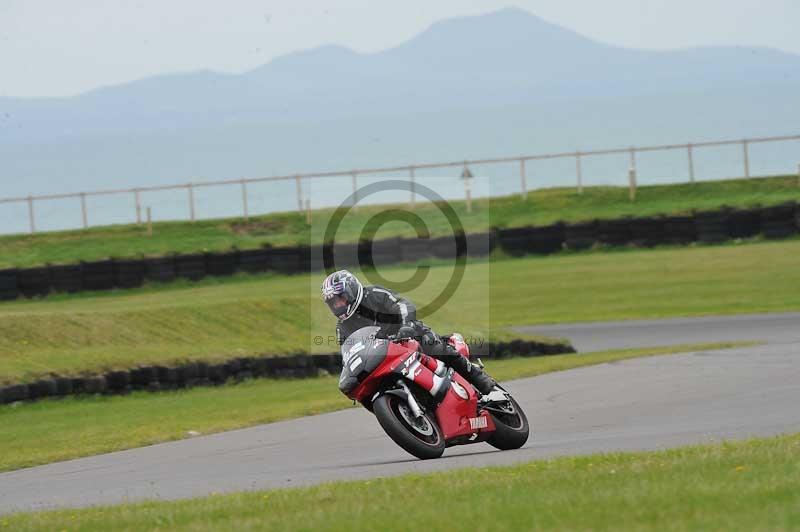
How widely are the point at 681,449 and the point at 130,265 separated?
2874 centimetres

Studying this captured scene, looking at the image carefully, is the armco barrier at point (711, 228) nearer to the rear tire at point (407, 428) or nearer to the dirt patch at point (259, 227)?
the dirt patch at point (259, 227)

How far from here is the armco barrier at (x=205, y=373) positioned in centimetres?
1744

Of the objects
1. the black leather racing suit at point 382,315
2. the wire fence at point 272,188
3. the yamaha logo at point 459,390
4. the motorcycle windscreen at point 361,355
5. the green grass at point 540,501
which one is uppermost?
the wire fence at point 272,188

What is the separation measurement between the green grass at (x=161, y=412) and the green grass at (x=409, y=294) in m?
0.79

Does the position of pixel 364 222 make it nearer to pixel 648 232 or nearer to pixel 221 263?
pixel 221 263

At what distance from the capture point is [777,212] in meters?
36.0

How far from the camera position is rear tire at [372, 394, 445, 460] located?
9.89 meters

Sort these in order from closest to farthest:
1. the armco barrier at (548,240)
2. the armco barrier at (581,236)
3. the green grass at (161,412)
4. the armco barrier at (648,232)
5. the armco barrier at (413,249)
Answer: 1. the green grass at (161,412)
2. the armco barrier at (413,249)
3. the armco barrier at (648,232)
4. the armco barrier at (581,236)
5. the armco barrier at (548,240)

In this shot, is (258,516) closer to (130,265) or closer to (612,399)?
(612,399)

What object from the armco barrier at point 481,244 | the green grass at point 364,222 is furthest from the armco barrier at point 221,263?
the armco barrier at point 481,244

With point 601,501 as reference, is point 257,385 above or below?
below

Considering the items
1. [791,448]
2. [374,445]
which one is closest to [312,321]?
[374,445]

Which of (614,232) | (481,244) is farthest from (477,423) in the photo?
(481,244)

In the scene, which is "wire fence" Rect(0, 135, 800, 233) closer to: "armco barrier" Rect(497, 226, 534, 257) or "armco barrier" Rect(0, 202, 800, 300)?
"armco barrier" Rect(497, 226, 534, 257)
